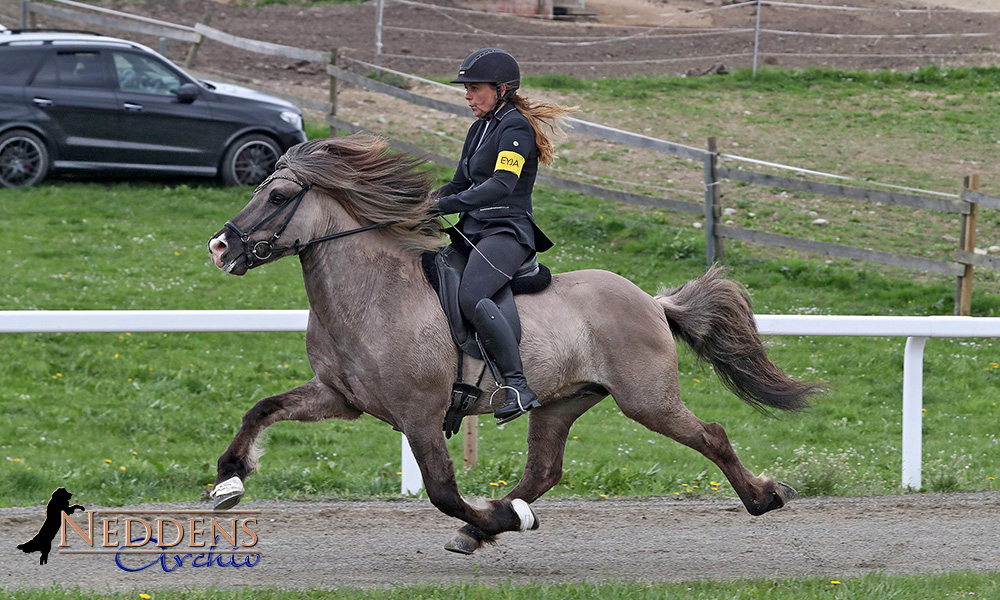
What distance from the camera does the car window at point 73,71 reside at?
14859 millimetres

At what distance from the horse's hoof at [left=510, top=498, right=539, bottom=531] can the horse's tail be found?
143cm

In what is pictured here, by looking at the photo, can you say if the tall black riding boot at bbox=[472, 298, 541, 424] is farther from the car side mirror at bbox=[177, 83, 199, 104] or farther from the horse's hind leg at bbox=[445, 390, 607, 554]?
the car side mirror at bbox=[177, 83, 199, 104]

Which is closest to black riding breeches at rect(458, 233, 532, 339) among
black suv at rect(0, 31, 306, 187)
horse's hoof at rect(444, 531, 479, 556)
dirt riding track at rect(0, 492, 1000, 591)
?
horse's hoof at rect(444, 531, 479, 556)

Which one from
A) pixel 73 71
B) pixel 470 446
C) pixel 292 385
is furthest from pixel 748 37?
pixel 470 446

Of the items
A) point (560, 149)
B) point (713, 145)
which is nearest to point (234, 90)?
point (560, 149)

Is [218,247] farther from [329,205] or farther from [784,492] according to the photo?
[784,492]

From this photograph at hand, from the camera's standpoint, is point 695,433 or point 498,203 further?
point 695,433

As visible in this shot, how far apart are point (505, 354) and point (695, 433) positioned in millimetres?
1207

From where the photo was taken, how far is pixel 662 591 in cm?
543

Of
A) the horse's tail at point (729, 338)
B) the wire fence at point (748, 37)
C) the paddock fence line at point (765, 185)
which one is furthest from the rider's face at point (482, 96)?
the wire fence at point (748, 37)

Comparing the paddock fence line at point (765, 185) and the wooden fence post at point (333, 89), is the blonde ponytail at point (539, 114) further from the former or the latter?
the wooden fence post at point (333, 89)

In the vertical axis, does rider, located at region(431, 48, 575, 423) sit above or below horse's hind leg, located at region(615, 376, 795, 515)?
above

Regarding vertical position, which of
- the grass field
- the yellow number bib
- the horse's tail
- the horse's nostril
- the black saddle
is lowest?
the grass field

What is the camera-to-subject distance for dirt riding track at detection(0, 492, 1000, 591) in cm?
576
